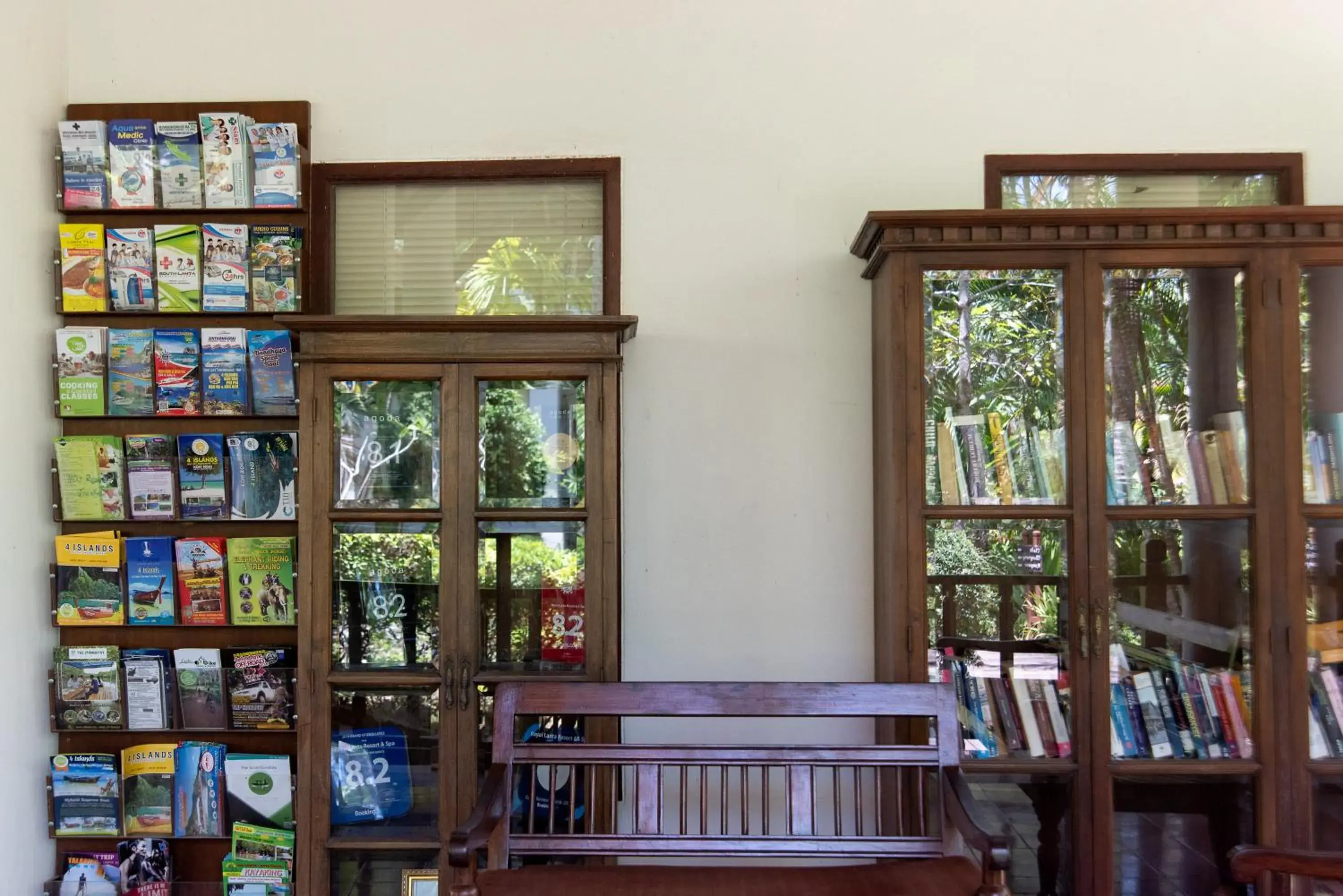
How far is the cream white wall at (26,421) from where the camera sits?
9.48 ft

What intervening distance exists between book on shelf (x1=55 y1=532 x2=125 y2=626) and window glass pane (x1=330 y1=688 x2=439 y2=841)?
0.92m

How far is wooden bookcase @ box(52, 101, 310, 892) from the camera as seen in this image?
306 cm

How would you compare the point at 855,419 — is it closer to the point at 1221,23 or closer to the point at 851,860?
the point at 851,860

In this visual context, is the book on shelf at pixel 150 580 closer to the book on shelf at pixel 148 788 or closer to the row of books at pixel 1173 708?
the book on shelf at pixel 148 788

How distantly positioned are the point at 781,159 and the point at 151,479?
90.9 inches

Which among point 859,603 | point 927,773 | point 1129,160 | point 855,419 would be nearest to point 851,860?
point 927,773

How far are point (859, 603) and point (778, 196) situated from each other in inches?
53.1

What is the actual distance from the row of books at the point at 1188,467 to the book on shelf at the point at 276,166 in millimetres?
2638

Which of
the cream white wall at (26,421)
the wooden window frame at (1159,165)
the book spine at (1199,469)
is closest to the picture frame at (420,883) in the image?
the cream white wall at (26,421)

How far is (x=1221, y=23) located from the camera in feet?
9.86

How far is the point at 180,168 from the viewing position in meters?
3.06

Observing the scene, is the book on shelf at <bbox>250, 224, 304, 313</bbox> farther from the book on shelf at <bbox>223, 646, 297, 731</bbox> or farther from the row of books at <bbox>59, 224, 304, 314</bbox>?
the book on shelf at <bbox>223, 646, 297, 731</bbox>

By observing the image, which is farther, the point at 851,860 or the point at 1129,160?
the point at 1129,160

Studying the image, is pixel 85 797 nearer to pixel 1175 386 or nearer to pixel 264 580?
pixel 264 580
